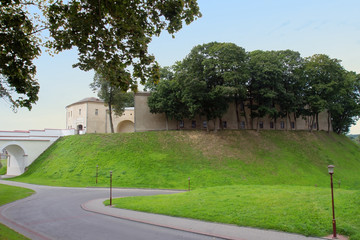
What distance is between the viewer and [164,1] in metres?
10.2

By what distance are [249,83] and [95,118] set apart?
113 ft

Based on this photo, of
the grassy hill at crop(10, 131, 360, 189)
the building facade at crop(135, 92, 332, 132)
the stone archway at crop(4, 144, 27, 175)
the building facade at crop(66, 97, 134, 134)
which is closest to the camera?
the grassy hill at crop(10, 131, 360, 189)

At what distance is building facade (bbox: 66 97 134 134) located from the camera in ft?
195

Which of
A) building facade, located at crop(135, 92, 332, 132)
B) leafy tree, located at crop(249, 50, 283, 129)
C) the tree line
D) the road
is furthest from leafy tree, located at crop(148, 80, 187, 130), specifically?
the road

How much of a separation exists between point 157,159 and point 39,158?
21.7 m

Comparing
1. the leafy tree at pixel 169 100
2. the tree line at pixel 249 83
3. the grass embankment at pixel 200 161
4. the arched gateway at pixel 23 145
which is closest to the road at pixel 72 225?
the grass embankment at pixel 200 161

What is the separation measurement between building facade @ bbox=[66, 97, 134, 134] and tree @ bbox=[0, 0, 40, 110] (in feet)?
157

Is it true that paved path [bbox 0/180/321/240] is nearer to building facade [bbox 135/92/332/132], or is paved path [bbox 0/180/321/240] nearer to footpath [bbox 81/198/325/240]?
footpath [bbox 81/198/325/240]

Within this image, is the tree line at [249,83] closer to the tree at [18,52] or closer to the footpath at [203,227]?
the footpath at [203,227]

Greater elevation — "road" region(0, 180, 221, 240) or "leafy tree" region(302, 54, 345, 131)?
"leafy tree" region(302, 54, 345, 131)

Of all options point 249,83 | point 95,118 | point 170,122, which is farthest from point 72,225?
point 95,118

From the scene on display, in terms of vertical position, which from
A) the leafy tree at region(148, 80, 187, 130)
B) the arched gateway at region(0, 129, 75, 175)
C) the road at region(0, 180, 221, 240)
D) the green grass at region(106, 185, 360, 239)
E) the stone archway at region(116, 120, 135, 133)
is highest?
the leafy tree at region(148, 80, 187, 130)

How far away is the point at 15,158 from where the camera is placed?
1870 inches

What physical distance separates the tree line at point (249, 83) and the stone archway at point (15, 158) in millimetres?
24381
